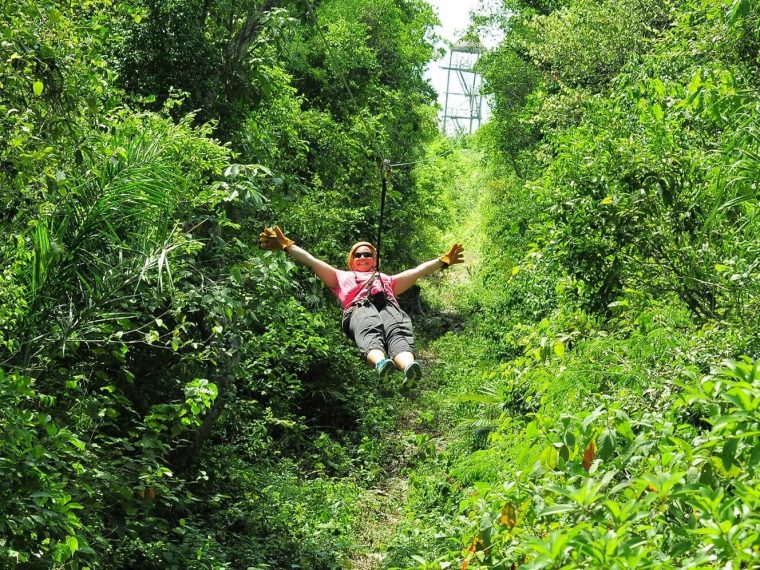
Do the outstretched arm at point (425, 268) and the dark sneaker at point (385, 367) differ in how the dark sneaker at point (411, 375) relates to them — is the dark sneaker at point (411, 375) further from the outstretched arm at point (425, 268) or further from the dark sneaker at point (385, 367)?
the outstretched arm at point (425, 268)

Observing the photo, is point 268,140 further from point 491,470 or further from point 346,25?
point 346,25

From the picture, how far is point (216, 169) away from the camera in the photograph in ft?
25.5

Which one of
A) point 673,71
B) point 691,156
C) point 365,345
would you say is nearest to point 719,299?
point 691,156

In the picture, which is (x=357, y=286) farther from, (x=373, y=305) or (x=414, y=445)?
(x=414, y=445)

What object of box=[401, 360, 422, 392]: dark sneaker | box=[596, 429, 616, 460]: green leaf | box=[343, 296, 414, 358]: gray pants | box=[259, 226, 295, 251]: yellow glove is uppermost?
box=[259, 226, 295, 251]: yellow glove

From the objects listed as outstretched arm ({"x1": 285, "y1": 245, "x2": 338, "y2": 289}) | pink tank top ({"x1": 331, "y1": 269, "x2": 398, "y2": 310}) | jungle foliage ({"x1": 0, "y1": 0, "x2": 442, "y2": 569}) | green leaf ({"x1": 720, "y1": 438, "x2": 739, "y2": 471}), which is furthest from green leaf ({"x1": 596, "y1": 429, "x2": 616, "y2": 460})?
outstretched arm ({"x1": 285, "y1": 245, "x2": 338, "y2": 289})

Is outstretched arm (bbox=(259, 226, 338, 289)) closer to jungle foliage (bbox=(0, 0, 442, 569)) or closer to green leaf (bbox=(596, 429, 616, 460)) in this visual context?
jungle foliage (bbox=(0, 0, 442, 569))

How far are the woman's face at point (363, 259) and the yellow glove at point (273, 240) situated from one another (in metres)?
0.90

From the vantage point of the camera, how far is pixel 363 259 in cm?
895

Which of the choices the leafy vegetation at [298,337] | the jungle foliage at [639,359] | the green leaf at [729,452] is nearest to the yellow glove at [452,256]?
the jungle foliage at [639,359]

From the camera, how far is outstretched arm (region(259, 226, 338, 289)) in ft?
26.6

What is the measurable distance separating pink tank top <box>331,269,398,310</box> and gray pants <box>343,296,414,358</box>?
0.08 metres

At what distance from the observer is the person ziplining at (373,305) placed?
24.9 ft

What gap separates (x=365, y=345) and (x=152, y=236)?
8.09 ft
